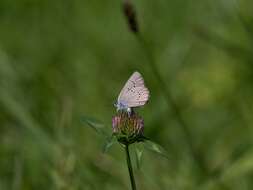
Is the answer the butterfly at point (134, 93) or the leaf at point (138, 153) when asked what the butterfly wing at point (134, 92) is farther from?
the leaf at point (138, 153)

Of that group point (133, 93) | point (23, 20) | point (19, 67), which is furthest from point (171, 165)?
point (23, 20)

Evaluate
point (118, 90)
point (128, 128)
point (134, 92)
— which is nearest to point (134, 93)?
point (134, 92)

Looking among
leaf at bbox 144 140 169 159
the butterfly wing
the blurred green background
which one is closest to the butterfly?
the butterfly wing

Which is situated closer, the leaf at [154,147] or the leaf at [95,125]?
the leaf at [154,147]

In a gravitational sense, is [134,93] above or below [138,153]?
above

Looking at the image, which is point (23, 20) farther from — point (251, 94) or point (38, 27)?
point (251, 94)

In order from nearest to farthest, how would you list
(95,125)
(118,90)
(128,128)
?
(128,128) < (95,125) < (118,90)

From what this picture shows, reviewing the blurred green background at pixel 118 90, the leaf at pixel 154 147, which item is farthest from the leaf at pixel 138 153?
the blurred green background at pixel 118 90

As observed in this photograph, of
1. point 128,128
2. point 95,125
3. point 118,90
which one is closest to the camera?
point 128,128

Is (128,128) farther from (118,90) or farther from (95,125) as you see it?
(118,90)
